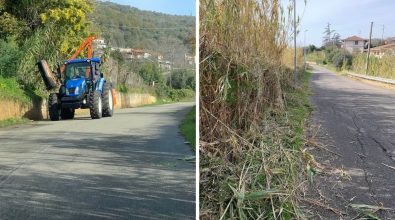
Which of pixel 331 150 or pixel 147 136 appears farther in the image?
pixel 331 150

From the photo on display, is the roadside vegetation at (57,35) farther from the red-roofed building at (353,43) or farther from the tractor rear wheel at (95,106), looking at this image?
the red-roofed building at (353,43)

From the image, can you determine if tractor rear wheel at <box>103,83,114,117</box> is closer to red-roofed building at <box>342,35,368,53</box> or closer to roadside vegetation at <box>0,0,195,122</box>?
roadside vegetation at <box>0,0,195,122</box>

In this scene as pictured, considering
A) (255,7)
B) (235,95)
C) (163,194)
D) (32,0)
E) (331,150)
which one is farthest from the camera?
(331,150)

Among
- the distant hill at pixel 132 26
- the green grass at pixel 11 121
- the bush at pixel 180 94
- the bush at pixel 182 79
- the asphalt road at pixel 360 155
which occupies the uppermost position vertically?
the distant hill at pixel 132 26

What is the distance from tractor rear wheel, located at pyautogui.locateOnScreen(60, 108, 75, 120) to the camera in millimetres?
1113

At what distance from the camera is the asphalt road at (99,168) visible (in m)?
1.12

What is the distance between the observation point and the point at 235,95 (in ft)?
9.29

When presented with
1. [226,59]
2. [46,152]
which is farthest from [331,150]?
[46,152]

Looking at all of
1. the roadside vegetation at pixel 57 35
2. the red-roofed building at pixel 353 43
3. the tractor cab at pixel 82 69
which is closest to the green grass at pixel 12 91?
the roadside vegetation at pixel 57 35

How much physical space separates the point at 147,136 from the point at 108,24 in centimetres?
32

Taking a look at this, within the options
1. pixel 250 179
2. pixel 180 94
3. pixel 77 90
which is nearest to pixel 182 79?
pixel 180 94

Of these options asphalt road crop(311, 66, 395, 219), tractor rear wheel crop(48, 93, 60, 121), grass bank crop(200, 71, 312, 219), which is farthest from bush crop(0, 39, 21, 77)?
asphalt road crop(311, 66, 395, 219)

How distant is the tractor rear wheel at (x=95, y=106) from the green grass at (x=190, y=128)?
0.24 m

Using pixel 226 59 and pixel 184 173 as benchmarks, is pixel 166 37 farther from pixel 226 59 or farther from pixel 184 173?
pixel 226 59
